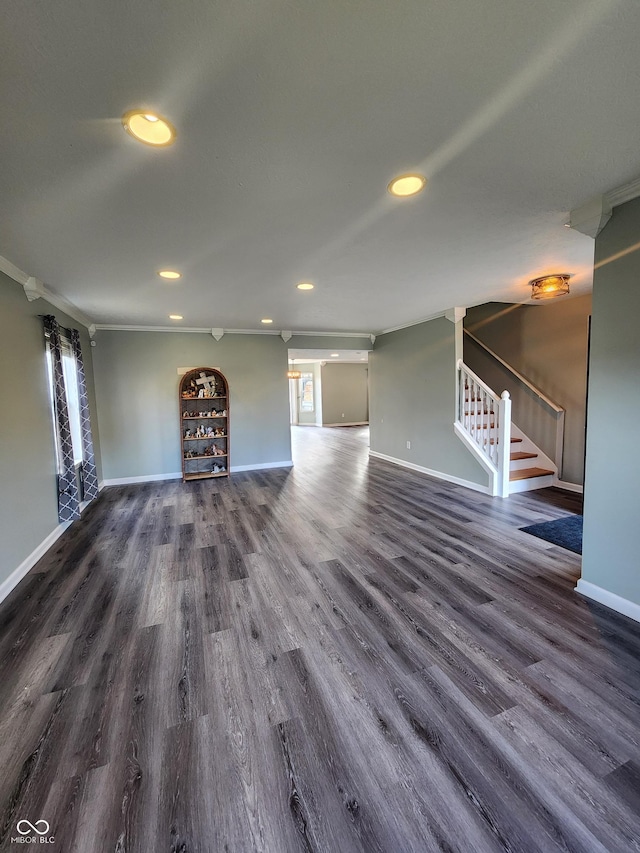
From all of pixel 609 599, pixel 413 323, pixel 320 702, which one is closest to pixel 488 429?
pixel 413 323

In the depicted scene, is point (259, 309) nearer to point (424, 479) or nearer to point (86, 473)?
point (86, 473)

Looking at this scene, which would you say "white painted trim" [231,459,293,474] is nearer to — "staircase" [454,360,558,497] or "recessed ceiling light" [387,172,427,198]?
"staircase" [454,360,558,497]

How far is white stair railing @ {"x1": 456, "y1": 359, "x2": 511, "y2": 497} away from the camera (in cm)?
429

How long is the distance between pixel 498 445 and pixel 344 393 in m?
8.37

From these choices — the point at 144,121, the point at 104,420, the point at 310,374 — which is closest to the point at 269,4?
the point at 144,121

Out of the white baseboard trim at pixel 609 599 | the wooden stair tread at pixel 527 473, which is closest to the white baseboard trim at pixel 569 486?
the wooden stair tread at pixel 527 473

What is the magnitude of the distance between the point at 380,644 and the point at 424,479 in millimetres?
3613

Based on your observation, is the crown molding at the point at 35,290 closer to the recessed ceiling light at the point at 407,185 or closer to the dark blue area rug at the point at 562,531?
the recessed ceiling light at the point at 407,185

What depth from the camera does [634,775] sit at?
1223 mm

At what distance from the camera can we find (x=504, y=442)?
4277 millimetres

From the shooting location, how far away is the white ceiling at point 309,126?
100 cm

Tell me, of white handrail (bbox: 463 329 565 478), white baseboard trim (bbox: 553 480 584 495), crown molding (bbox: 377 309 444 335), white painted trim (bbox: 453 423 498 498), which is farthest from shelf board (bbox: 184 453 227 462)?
white baseboard trim (bbox: 553 480 584 495)
